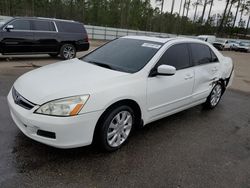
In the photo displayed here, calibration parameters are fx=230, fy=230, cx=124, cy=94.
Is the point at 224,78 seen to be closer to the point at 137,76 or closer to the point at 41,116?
the point at 137,76

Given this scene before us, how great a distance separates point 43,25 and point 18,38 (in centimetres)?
119

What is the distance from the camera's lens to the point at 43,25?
9555mm

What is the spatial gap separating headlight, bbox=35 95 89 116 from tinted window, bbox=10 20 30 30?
752 cm

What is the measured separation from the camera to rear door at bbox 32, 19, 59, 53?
940 cm

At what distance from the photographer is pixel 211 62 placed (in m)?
4.87

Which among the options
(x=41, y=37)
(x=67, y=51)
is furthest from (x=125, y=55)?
(x=67, y=51)

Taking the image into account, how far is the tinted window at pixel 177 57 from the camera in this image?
12.4 ft

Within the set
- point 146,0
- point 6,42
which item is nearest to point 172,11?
point 146,0

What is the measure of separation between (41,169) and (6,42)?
7521 mm

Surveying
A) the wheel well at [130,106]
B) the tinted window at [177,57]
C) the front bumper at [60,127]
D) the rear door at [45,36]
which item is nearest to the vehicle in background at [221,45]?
the rear door at [45,36]

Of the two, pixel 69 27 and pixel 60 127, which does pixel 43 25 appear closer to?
pixel 69 27

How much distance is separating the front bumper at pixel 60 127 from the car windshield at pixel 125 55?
1.07 meters

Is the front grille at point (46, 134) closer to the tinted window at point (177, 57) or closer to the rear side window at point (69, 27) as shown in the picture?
the tinted window at point (177, 57)

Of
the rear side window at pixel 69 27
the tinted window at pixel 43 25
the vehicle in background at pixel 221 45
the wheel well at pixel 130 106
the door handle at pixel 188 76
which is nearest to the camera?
the wheel well at pixel 130 106
